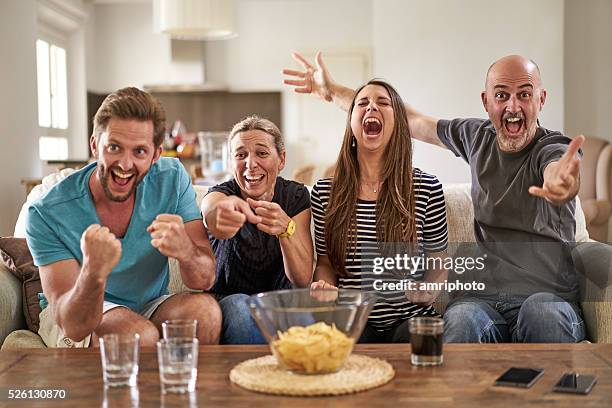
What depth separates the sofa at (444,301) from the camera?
2.56m

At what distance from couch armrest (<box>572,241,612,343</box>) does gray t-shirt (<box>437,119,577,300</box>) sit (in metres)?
0.04

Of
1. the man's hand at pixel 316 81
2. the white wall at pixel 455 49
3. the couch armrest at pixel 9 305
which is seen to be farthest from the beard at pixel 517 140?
the white wall at pixel 455 49

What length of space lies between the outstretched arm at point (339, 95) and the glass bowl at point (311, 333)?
1389 mm

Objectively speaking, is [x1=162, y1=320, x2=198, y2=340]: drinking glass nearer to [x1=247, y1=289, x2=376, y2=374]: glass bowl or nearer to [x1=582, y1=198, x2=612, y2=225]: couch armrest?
[x1=247, y1=289, x2=376, y2=374]: glass bowl

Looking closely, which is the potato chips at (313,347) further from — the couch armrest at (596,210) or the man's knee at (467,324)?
the couch armrest at (596,210)

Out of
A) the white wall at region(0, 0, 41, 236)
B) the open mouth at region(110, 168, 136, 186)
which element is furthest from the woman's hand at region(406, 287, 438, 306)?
the white wall at region(0, 0, 41, 236)

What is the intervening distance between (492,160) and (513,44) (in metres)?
3.74

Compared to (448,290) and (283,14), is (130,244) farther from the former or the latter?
(283,14)

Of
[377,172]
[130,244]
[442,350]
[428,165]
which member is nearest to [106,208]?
[130,244]

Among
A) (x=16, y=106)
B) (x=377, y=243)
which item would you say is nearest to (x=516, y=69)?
(x=377, y=243)

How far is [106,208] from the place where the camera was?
2.38 meters

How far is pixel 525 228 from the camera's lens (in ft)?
8.64

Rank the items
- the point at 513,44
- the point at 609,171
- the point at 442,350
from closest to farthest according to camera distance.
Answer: the point at 442,350, the point at 513,44, the point at 609,171

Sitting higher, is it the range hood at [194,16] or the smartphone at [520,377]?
the range hood at [194,16]
